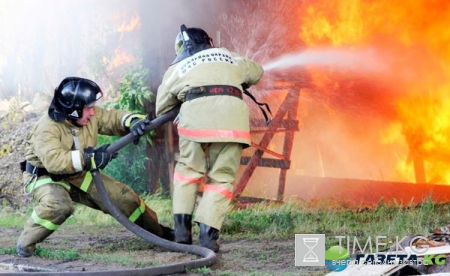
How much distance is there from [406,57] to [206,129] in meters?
3.88

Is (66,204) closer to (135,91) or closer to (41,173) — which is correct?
(41,173)

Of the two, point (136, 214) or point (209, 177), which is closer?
point (209, 177)

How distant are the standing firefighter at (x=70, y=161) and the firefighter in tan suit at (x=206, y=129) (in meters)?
0.39

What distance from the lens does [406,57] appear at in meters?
9.25

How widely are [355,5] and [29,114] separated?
4.52 metres

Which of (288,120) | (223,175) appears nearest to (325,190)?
(288,120)

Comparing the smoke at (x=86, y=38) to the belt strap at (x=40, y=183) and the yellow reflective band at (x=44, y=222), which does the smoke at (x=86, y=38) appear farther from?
the yellow reflective band at (x=44, y=222)

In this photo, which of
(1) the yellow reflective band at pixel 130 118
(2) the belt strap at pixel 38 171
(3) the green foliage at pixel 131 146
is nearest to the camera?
(2) the belt strap at pixel 38 171

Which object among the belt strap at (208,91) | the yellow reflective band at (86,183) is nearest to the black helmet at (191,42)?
the belt strap at (208,91)

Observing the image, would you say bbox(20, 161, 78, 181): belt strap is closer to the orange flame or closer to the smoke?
the smoke

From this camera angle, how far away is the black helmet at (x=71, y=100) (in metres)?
6.31

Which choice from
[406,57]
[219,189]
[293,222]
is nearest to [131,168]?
[293,222]

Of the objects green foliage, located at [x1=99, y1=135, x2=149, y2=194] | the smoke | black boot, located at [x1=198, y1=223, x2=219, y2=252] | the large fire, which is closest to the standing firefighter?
black boot, located at [x1=198, y1=223, x2=219, y2=252]

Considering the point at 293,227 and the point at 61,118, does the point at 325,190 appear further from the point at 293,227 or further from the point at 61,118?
the point at 61,118
